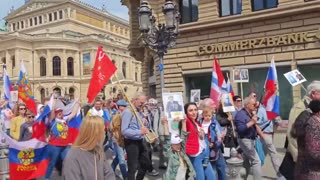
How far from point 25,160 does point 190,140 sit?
2935mm

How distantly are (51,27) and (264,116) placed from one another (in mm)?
87210

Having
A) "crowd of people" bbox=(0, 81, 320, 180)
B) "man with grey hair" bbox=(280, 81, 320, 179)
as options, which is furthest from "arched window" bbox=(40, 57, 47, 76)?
"man with grey hair" bbox=(280, 81, 320, 179)

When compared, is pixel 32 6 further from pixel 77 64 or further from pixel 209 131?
pixel 209 131

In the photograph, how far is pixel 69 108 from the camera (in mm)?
7957

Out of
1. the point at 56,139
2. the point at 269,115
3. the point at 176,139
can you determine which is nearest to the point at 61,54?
the point at 269,115

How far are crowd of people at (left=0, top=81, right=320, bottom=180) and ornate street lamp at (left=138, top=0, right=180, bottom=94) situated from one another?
3294mm

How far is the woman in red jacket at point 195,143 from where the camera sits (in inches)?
238

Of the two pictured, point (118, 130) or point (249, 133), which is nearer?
point (249, 133)

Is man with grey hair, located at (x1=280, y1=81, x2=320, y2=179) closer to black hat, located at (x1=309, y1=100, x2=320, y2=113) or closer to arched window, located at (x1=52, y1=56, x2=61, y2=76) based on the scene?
black hat, located at (x1=309, y1=100, x2=320, y2=113)

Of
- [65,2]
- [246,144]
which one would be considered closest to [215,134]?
[246,144]

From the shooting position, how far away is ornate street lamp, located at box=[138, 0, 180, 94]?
11.7 m

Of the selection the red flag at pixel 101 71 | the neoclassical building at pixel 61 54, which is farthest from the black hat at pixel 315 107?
the neoclassical building at pixel 61 54

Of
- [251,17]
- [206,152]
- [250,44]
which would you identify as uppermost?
[251,17]

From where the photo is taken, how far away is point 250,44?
18.0 meters
